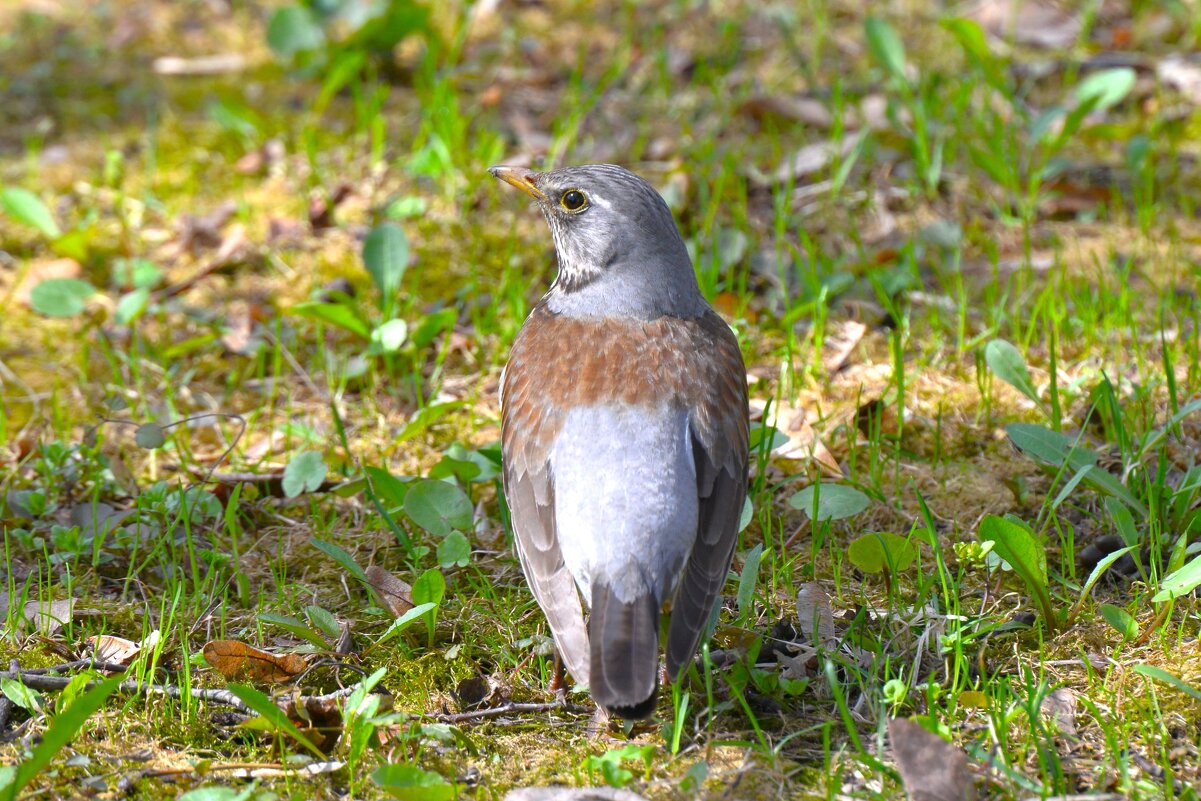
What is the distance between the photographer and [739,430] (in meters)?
4.05

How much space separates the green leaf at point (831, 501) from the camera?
420 centimetres

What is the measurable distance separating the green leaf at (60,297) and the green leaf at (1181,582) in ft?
14.8

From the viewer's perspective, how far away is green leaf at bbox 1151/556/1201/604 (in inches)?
142

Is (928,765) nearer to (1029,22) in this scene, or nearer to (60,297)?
(60,297)

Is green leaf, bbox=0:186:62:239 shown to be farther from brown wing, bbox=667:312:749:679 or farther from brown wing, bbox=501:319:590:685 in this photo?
brown wing, bbox=667:312:749:679

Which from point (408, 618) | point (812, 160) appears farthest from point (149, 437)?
point (812, 160)

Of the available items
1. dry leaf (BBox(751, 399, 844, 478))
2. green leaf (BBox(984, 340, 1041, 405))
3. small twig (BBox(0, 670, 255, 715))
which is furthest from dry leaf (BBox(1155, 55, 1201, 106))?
small twig (BBox(0, 670, 255, 715))

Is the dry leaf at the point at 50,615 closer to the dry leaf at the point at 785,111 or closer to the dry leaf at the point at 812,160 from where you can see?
the dry leaf at the point at 812,160

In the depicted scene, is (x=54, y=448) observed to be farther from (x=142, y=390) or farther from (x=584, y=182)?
(x=584, y=182)

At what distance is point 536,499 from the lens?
3.84 m

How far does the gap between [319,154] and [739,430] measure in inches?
154

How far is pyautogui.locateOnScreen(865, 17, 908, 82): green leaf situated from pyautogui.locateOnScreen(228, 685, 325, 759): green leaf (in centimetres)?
497

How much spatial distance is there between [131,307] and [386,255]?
115cm

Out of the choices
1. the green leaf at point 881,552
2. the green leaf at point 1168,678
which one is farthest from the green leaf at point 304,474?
the green leaf at point 1168,678
